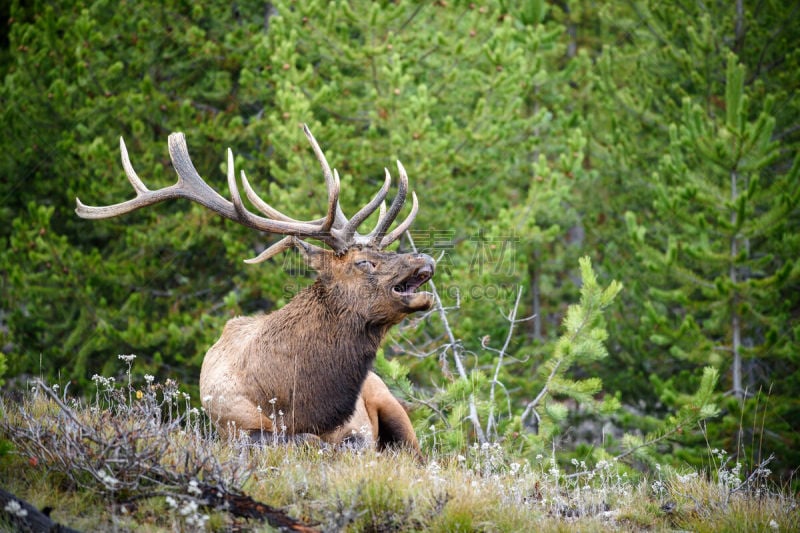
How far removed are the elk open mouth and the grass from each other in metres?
1.48

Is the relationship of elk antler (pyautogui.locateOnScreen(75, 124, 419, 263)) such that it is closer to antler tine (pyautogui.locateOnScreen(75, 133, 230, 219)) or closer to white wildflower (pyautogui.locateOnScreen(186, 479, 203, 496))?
antler tine (pyautogui.locateOnScreen(75, 133, 230, 219))

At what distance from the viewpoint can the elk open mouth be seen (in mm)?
5699

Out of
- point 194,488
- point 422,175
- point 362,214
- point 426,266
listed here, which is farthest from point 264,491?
point 422,175

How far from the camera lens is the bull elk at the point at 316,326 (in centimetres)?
572

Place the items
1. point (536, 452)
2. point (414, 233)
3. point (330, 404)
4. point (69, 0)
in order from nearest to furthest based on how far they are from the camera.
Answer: point (330, 404), point (536, 452), point (414, 233), point (69, 0)

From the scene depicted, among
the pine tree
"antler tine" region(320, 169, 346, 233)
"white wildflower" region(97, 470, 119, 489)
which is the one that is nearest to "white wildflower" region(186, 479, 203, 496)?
"white wildflower" region(97, 470, 119, 489)

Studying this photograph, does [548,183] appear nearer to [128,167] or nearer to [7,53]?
[128,167]

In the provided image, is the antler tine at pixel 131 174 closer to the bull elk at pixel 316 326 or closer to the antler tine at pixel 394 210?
the bull elk at pixel 316 326

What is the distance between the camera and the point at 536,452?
270 inches

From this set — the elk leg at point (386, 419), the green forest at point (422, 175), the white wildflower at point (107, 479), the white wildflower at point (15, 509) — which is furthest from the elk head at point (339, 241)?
the green forest at point (422, 175)

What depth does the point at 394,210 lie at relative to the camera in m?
6.01

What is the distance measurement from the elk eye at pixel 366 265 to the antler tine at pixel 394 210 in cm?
20

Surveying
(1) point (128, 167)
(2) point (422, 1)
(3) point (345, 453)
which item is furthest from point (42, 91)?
(3) point (345, 453)

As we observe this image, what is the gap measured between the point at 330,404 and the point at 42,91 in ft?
26.6
